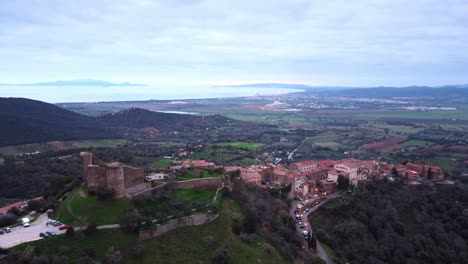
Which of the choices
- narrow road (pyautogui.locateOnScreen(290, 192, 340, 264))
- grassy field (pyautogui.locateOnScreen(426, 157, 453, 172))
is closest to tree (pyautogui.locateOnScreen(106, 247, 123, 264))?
narrow road (pyautogui.locateOnScreen(290, 192, 340, 264))

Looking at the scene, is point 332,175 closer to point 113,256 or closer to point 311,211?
point 311,211

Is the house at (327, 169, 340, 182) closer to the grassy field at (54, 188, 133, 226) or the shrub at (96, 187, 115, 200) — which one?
the grassy field at (54, 188, 133, 226)

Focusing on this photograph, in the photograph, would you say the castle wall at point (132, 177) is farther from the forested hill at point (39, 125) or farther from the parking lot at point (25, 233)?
the forested hill at point (39, 125)

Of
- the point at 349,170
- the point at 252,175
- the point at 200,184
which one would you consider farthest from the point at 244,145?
the point at 200,184

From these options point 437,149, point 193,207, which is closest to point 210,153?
point 193,207

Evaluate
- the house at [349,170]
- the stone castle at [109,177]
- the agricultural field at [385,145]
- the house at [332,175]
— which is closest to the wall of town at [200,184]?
the stone castle at [109,177]

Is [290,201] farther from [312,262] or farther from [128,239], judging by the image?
[128,239]

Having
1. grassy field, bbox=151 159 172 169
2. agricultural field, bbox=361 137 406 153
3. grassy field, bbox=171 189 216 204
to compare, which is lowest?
agricultural field, bbox=361 137 406 153
